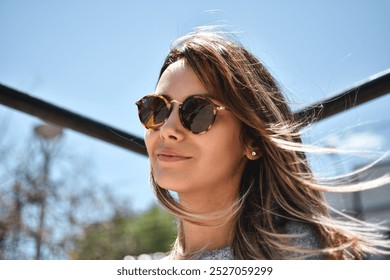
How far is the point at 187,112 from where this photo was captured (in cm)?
126

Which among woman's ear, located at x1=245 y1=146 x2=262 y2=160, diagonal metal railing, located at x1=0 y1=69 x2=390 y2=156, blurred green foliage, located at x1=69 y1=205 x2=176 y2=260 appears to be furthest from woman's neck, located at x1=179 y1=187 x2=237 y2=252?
blurred green foliage, located at x1=69 y1=205 x2=176 y2=260

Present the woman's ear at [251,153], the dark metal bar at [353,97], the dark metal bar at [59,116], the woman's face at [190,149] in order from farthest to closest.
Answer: the woman's ear at [251,153] → the woman's face at [190,149] → the dark metal bar at [59,116] → the dark metal bar at [353,97]

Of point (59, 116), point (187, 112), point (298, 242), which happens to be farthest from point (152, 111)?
point (298, 242)

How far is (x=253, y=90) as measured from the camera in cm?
136

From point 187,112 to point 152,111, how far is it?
0.12 metres

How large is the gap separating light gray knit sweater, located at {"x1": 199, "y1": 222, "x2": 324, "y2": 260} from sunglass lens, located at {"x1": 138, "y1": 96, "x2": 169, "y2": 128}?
381 millimetres

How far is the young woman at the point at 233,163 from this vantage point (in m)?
1.26

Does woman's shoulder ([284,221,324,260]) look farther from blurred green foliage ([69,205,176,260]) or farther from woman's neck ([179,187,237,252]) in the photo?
blurred green foliage ([69,205,176,260])

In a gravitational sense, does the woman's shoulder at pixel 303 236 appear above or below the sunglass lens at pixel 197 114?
below

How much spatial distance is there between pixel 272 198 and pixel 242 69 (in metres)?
0.36

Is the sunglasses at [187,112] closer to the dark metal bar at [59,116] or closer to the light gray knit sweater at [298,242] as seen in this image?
the dark metal bar at [59,116]

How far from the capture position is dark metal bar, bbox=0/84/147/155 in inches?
46.0

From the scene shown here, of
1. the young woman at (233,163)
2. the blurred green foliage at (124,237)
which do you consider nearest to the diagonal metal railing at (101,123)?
the young woman at (233,163)
